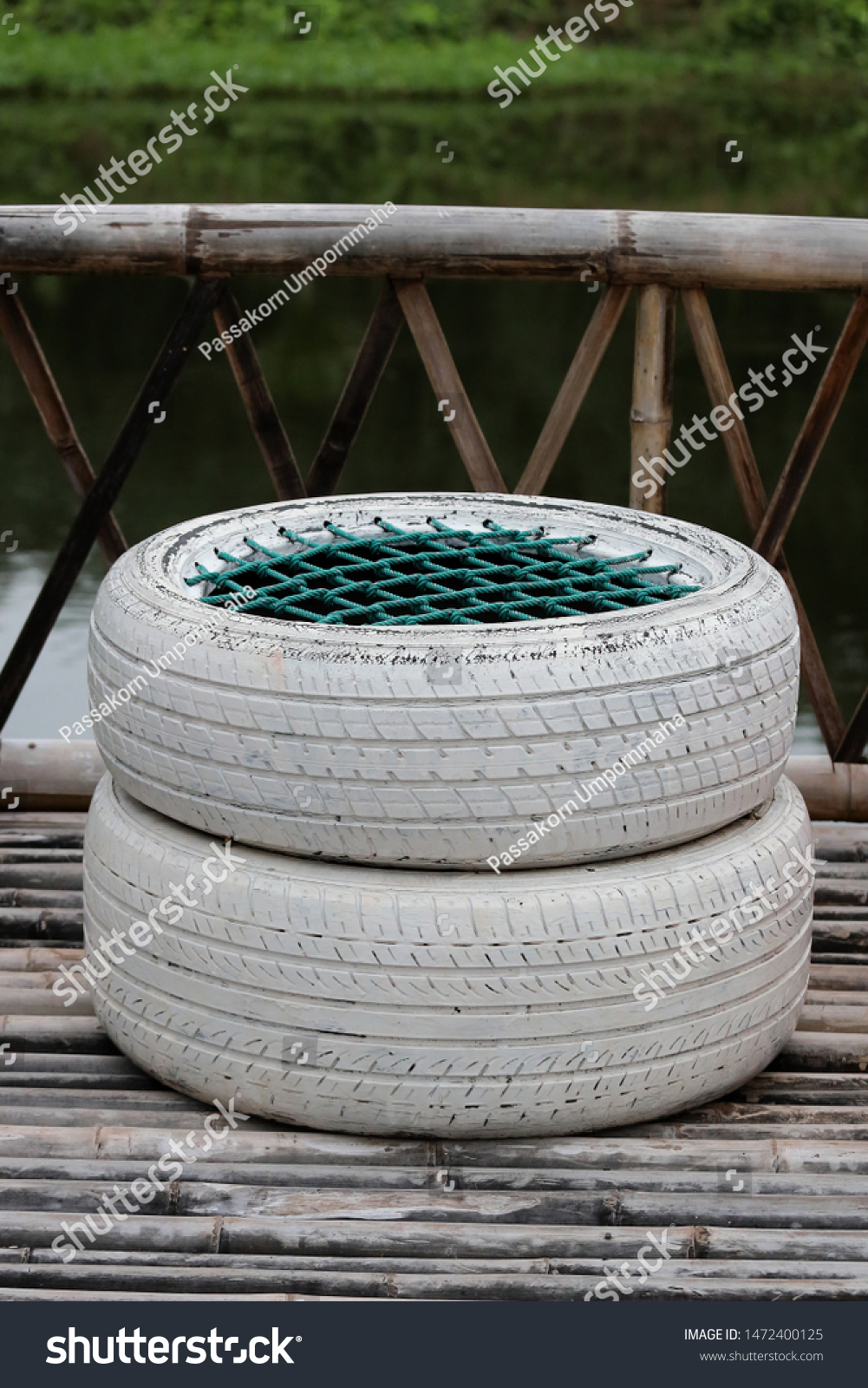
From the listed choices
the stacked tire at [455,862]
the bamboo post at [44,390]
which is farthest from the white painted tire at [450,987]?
the bamboo post at [44,390]

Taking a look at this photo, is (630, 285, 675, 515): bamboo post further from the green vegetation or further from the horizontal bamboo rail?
the green vegetation

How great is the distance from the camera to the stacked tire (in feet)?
5.75

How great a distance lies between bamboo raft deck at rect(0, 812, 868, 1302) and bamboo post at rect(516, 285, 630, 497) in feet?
4.01

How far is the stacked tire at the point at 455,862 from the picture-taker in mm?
1752

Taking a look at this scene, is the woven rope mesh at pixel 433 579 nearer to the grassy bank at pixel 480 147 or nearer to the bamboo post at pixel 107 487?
the bamboo post at pixel 107 487

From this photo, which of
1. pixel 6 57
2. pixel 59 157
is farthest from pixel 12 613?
pixel 59 157

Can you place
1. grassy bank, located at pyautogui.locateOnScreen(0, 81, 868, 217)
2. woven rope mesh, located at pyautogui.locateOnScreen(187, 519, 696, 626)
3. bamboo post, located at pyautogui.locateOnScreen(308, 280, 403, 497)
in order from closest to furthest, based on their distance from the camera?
woven rope mesh, located at pyautogui.locateOnScreen(187, 519, 696, 626), bamboo post, located at pyautogui.locateOnScreen(308, 280, 403, 497), grassy bank, located at pyautogui.locateOnScreen(0, 81, 868, 217)

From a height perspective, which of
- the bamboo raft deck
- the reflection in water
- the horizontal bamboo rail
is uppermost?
the horizontal bamboo rail

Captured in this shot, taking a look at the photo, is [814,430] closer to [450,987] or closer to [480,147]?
[450,987]

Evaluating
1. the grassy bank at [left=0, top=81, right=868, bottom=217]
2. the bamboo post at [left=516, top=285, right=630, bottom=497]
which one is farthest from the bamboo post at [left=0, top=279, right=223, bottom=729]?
the grassy bank at [left=0, top=81, right=868, bottom=217]

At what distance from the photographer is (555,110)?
16.6m

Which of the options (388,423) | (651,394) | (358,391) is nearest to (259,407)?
(358,391)

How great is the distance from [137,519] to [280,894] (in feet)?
17.1

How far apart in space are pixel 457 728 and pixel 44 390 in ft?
4.90
